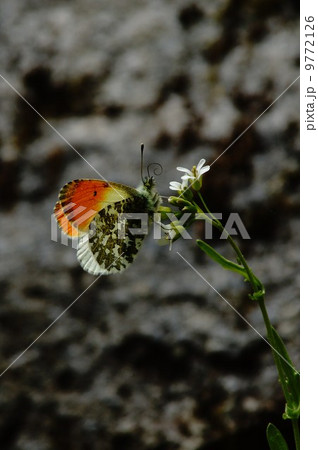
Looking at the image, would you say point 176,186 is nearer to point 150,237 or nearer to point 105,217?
point 105,217

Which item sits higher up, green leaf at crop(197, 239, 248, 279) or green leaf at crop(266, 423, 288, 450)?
green leaf at crop(197, 239, 248, 279)

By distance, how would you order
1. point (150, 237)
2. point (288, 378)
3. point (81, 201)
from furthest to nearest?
point (150, 237)
point (81, 201)
point (288, 378)

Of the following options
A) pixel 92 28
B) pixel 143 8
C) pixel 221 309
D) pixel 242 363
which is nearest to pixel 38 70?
pixel 92 28

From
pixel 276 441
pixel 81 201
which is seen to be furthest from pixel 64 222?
pixel 276 441

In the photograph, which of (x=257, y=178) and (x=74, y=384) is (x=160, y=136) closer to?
(x=257, y=178)

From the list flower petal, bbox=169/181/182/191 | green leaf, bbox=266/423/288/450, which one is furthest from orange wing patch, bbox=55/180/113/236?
green leaf, bbox=266/423/288/450

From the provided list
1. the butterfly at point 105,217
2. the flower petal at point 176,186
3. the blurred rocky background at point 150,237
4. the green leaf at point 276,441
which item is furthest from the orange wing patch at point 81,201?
the green leaf at point 276,441

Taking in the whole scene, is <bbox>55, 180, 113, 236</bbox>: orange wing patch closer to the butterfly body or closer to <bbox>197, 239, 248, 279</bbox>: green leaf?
the butterfly body
